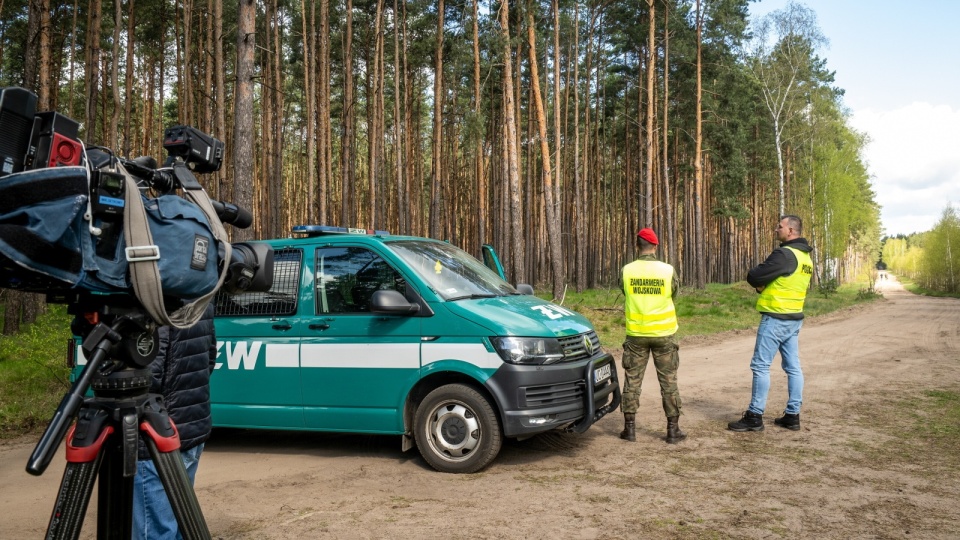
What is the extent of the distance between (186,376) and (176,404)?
0.14 m

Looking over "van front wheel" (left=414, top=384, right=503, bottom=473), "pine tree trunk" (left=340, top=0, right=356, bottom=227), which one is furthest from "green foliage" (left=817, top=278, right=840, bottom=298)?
"van front wheel" (left=414, top=384, right=503, bottom=473)

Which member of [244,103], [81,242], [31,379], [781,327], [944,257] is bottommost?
[31,379]

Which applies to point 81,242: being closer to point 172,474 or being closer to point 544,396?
point 172,474

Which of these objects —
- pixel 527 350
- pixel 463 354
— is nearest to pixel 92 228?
pixel 463 354

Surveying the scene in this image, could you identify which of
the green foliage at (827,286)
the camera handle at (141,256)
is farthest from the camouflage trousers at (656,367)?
the green foliage at (827,286)

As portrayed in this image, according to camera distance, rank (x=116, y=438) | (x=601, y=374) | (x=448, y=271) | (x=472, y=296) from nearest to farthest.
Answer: (x=116, y=438) < (x=472, y=296) < (x=601, y=374) < (x=448, y=271)

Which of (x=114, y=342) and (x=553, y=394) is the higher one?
(x=114, y=342)

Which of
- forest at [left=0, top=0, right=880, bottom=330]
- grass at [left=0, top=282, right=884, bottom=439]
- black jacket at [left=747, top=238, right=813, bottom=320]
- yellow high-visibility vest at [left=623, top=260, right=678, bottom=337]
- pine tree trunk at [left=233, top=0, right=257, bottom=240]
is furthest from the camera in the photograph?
forest at [left=0, top=0, right=880, bottom=330]

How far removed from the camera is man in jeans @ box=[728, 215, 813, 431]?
22.9 feet

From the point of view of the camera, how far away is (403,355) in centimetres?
557

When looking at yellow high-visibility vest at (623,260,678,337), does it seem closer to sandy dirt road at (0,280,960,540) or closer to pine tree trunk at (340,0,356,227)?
sandy dirt road at (0,280,960,540)

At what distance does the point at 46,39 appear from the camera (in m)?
12.4

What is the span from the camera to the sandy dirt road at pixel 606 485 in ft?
13.9

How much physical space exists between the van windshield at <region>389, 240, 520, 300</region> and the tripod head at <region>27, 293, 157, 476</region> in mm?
3486
